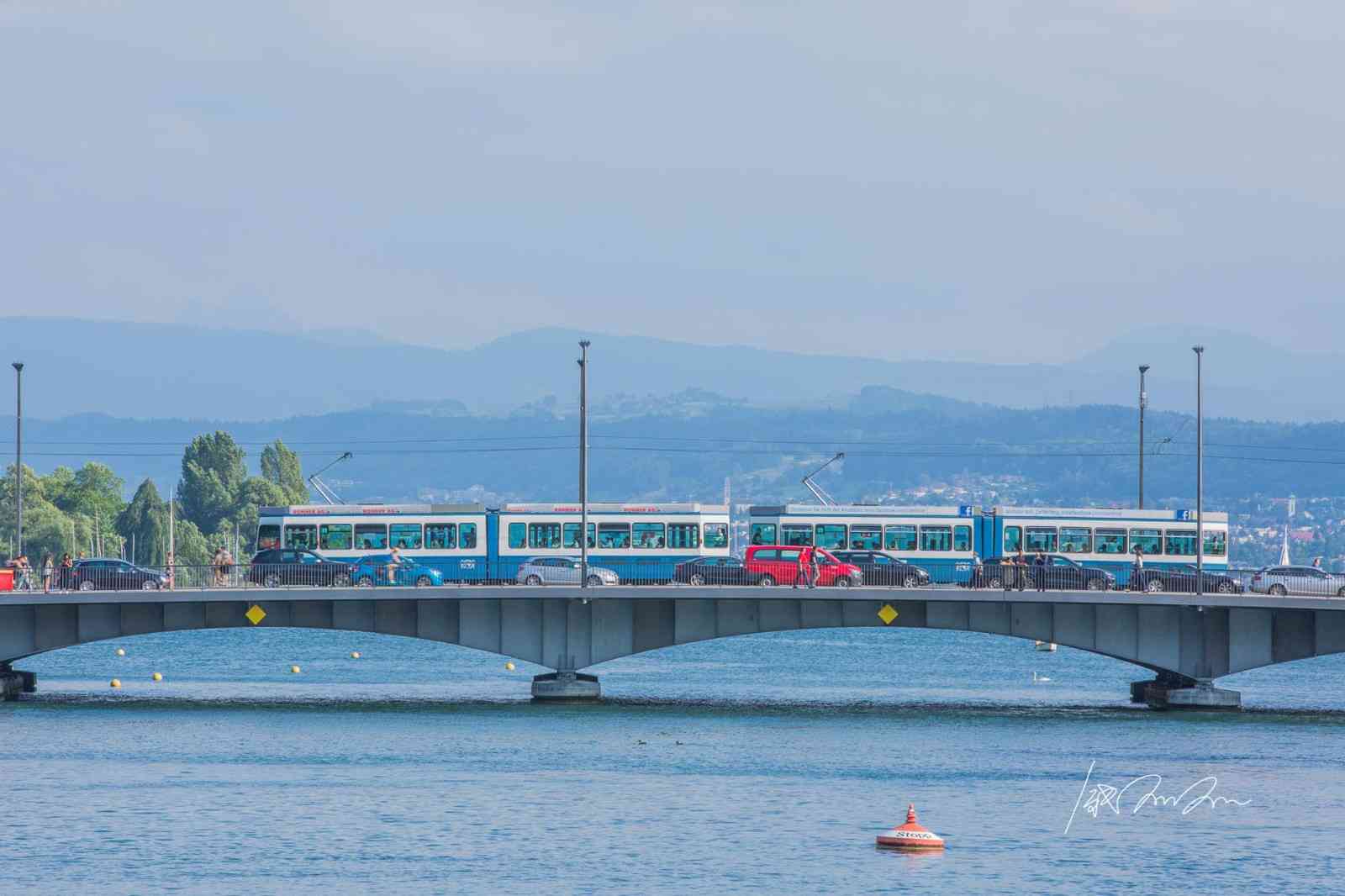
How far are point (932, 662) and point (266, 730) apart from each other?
74.2m

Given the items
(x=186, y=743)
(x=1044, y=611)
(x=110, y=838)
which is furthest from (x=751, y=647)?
(x=110, y=838)

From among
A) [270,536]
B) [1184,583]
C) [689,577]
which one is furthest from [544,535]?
[1184,583]

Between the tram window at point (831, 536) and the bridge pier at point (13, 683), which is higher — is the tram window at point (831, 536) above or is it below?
above

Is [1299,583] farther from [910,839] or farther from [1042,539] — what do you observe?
[910,839]

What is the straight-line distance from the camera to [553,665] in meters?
A: 89.8

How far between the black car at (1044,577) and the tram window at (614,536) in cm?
1502

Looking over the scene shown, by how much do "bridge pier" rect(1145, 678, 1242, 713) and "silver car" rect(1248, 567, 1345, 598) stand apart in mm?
4323

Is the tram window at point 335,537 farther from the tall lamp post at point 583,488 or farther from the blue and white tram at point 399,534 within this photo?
the tall lamp post at point 583,488

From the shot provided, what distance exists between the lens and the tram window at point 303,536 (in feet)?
323

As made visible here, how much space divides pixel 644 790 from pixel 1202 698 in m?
30.5

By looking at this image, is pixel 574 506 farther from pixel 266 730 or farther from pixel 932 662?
pixel 932 662

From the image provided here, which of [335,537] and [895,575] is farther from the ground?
[335,537]

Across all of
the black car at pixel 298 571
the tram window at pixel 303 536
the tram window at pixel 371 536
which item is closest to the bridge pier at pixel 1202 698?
the black car at pixel 298 571

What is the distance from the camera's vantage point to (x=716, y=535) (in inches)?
3947
